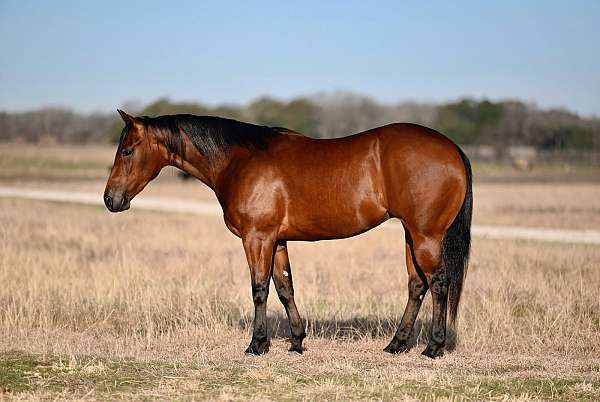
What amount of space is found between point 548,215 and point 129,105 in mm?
83694

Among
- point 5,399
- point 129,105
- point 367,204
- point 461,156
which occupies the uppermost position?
point 129,105

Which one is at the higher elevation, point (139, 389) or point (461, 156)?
point (461, 156)

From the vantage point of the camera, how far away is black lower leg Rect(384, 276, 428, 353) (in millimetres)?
8328

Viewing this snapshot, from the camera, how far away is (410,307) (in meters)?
8.39

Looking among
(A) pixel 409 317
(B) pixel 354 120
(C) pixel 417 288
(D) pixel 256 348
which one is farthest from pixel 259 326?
(B) pixel 354 120

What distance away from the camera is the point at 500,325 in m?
9.34

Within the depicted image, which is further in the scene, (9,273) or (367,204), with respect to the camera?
(9,273)

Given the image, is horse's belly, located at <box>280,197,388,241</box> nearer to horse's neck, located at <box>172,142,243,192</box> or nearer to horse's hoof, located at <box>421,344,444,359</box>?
horse's neck, located at <box>172,142,243,192</box>

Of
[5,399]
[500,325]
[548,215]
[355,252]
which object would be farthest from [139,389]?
[548,215]

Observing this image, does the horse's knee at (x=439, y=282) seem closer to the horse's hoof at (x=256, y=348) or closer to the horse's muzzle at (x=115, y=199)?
the horse's hoof at (x=256, y=348)

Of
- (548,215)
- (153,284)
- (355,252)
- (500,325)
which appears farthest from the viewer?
(548,215)

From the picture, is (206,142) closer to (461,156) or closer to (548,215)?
(461,156)

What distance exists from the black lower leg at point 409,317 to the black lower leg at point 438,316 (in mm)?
297

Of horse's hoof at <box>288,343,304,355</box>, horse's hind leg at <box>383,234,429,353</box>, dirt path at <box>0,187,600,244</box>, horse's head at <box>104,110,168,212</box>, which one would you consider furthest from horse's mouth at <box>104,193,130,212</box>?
dirt path at <box>0,187,600,244</box>
